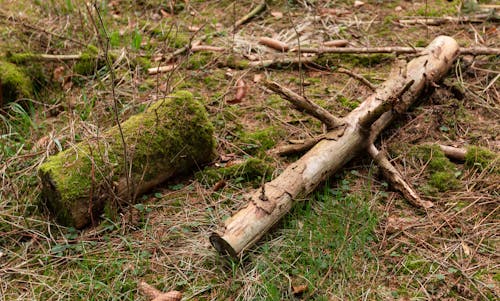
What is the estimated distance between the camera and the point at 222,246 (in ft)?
10.2

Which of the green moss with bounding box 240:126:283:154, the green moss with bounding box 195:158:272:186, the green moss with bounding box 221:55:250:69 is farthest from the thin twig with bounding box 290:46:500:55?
the green moss with bounding box 195:158:272:186

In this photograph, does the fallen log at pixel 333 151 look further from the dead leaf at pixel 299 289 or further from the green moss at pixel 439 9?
the green moss at pixel 439 9

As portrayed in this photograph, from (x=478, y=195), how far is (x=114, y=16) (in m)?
4.36

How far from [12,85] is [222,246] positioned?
2820 millimetres

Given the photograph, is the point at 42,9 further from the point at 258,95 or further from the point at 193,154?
the point at 193,154

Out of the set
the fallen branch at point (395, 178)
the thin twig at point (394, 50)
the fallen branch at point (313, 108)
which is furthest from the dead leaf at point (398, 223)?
the thin twig at point (394, 50)

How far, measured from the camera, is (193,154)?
3.93 meters

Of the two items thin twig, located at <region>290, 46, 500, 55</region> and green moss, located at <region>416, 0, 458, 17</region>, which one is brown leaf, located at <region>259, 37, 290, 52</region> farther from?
green moss, located at <region>416, 0, 458, 17</region>

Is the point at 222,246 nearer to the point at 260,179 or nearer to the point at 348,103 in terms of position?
the point at 260,179

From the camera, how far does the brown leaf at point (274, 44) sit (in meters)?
5.43

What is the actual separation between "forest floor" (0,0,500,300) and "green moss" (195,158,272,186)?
0.03 feet

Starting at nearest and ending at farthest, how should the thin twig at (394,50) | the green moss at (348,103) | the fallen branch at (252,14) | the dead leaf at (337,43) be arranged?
1. the green moss at (348,103)
2. the thin twig at (394,50)
3. the dead leaf at (337,43)
4. the fallen branch at (252,14)

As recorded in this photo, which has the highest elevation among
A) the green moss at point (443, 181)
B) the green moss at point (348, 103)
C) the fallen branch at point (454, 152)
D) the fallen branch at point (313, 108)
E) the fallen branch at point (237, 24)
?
the fallen branch at point (313, 108)

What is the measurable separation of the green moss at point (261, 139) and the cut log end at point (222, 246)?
1154 mm
